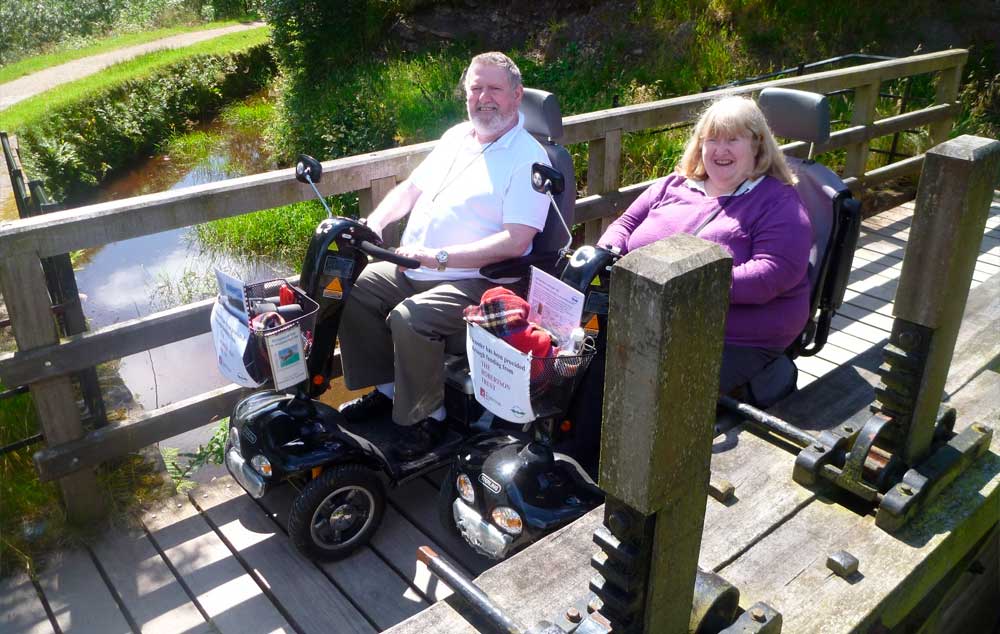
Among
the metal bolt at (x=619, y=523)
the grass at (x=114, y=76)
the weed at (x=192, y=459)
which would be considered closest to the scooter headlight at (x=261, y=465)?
the weed at (x=192, y=459)

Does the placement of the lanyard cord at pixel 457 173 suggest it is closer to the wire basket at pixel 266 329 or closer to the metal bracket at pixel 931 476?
the wire basket at pixel 266 329

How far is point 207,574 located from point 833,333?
2.79 metres

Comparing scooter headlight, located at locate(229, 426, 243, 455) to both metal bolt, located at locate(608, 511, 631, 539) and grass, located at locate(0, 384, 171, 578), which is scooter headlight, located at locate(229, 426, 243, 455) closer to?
grass, located at locate(0, 384, 171, 578)

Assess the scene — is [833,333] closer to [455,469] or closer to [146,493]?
[455,469]

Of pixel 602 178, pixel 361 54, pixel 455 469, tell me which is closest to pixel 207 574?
pixel 455 469

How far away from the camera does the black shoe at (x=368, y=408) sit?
10.1ft

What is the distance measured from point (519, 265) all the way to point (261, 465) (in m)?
1.01

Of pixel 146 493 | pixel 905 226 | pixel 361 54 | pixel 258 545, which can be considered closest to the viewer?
pixel 258 545

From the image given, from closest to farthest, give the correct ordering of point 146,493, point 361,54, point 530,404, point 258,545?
point 530,404 → point 258,545 → point 146,493 → point 361,54

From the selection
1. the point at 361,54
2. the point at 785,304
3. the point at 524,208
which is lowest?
the point at 361,54

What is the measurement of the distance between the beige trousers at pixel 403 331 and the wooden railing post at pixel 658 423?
4.42ft

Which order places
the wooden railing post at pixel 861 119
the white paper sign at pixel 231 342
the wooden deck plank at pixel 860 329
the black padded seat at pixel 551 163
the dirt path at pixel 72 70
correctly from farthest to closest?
1. the dirt path at pixel 72 70
2. the wooden railing post at pixel 861 119
3. the wooden deck plank at pixel 860 329
4. the black padded seat at pixel 551 163
5. the white paper sign at pixel 231 342

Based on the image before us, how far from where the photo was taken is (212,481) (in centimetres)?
311

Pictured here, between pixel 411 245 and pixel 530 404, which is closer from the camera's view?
pixel 530 404
